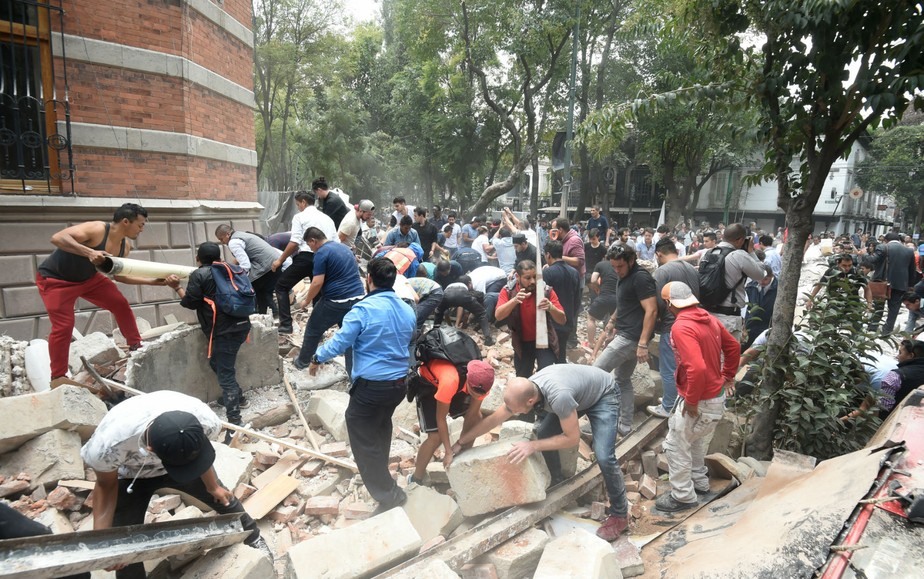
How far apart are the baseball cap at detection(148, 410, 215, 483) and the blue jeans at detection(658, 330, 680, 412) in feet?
13.2

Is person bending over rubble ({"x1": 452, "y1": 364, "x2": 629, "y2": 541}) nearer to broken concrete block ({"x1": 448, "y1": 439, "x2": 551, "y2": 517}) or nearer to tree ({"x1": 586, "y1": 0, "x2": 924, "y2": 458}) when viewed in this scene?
broken concrete block ({"x1": 448, "y1": 439, "x2": 551, "y2": 517})

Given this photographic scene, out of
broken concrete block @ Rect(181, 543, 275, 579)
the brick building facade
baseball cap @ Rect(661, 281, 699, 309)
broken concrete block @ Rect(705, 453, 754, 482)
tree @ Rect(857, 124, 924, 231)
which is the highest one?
tree @ Rect(857, 124, 924, 231)

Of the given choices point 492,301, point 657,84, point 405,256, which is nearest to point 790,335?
point 492,301

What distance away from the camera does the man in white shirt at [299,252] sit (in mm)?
6012

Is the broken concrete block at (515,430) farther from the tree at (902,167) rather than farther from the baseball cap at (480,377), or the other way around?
the tree at (902,167)

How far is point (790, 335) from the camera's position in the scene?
4.32 metres

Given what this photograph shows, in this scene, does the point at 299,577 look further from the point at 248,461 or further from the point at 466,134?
the point at 466,134

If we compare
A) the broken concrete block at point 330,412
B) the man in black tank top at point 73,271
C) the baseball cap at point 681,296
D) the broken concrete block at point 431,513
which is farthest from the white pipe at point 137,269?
the baseball cap at point 681,296

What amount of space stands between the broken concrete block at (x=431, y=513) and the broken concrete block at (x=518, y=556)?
1.36 ft

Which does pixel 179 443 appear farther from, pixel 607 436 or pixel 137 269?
pixel 137 269

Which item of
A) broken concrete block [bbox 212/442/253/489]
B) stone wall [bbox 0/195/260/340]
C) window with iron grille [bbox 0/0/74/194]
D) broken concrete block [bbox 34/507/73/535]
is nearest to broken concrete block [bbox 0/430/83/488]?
broken concrete block [bbox 34/507/73/535]

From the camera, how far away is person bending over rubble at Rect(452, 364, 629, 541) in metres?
3.41

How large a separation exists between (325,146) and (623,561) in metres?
25.6

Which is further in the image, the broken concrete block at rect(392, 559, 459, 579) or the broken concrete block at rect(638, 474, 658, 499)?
the broken concrete block at rect(638, 474, 658, 499)
